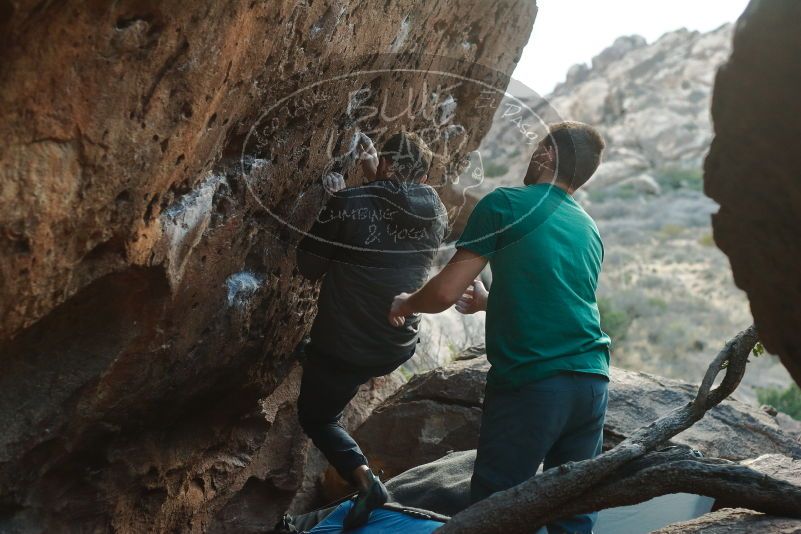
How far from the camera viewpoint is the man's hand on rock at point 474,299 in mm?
3959

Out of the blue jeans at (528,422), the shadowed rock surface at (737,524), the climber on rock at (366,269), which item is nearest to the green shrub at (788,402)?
the climber on rock at (366,269)

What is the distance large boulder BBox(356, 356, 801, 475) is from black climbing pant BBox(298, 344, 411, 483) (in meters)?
1.48

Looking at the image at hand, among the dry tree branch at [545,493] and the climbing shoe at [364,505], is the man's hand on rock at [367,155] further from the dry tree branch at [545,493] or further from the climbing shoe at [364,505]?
the dry tree branch at [545,493]

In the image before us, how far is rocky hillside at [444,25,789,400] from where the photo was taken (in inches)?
738

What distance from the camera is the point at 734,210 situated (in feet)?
8.36

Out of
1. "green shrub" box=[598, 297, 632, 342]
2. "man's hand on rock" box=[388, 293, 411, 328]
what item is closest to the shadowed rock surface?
"man's hand on rock" box=[388, 293, 411, 328]

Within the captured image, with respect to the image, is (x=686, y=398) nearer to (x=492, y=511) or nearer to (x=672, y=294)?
(x=492, y=511)

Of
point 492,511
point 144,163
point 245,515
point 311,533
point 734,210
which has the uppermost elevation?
point 734,210

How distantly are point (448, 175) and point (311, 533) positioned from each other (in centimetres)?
283

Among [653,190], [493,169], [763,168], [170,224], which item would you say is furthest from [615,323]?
[653,190]

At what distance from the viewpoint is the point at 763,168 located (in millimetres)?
2410

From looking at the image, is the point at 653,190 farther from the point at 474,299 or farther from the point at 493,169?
the point at 474,299

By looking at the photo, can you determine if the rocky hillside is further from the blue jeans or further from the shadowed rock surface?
the shadowed rock surface

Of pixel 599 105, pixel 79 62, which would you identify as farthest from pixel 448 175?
pixel 599 105
